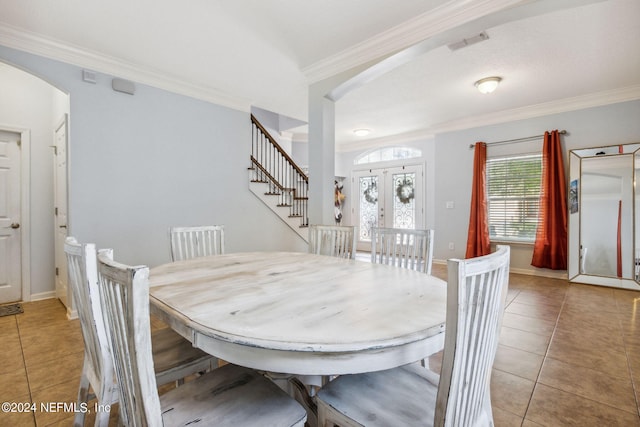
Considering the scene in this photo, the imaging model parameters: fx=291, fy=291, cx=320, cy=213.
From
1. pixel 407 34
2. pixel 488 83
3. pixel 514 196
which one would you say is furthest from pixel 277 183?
pixel 514 196

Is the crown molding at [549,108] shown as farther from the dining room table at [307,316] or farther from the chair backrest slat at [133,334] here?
the chair backrest slat at [133,334]

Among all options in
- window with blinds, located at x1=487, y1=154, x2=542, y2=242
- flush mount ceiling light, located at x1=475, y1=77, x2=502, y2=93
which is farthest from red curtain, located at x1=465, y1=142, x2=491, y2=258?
flush mount ceiling light, located at x1=475, y1=77, x2=502, y2=93

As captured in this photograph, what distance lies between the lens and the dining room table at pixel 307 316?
817 millimetres

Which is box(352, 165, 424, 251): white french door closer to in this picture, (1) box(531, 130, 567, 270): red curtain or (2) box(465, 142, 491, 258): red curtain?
(2) box(465, 142, 491, 258): red curtain

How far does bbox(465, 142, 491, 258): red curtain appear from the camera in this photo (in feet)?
16.2

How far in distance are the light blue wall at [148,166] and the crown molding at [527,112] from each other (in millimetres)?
3058

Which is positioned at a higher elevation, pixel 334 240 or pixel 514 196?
pixel 514 196

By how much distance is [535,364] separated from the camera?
2.04 meters

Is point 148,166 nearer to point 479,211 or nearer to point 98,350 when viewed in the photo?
point 98,350

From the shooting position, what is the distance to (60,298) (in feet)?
10.9

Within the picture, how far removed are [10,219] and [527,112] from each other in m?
7.07

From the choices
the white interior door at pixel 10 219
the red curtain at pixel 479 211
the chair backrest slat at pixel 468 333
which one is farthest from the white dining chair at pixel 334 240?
the red curtain at pixel 479 211

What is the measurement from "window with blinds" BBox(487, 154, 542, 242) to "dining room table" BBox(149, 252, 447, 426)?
430cm

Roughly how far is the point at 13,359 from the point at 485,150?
6.21 meters
